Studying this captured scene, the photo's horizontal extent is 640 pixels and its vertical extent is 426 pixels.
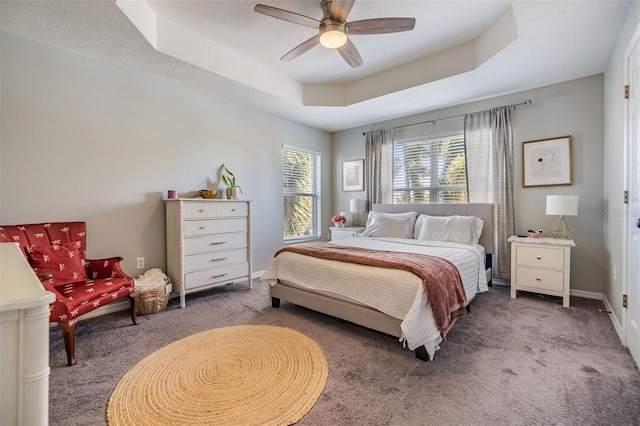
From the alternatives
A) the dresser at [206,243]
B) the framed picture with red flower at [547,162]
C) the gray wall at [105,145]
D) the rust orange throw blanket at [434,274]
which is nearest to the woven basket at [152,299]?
the dresser at [206,243]

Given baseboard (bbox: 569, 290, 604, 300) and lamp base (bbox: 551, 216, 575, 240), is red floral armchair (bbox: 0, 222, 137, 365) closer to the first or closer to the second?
lamp base (bbox: 551, 216, 575, 240)

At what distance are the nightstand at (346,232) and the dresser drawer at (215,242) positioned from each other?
1.78m

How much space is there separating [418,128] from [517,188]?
1.71m

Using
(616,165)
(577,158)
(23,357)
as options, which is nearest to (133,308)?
(23,357)

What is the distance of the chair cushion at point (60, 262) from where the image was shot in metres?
2.31

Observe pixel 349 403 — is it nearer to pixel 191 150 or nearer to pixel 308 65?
pixel 191 150

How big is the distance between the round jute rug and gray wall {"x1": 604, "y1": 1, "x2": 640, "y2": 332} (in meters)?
2.65

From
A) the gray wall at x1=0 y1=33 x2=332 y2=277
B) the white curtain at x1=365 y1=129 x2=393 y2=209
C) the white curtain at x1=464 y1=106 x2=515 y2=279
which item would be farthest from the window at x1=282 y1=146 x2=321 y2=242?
the white curtain at x1=464 y1=106 x2=515 y2=279

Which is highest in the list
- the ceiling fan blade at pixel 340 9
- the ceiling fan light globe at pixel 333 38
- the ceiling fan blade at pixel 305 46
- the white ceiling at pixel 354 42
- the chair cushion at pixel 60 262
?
the white ceiling at pixel 354 42

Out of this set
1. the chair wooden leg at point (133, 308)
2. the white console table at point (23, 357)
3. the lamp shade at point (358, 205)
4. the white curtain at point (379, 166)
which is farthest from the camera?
the lamp shade at point (358, 205)

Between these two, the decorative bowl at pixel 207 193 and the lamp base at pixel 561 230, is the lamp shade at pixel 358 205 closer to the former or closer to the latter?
the decorative bowl at pixel 207 193

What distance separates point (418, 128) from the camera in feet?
15.1

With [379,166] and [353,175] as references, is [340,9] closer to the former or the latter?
[379,166]

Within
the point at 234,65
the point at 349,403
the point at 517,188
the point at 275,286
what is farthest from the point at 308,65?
the point at 349,403
